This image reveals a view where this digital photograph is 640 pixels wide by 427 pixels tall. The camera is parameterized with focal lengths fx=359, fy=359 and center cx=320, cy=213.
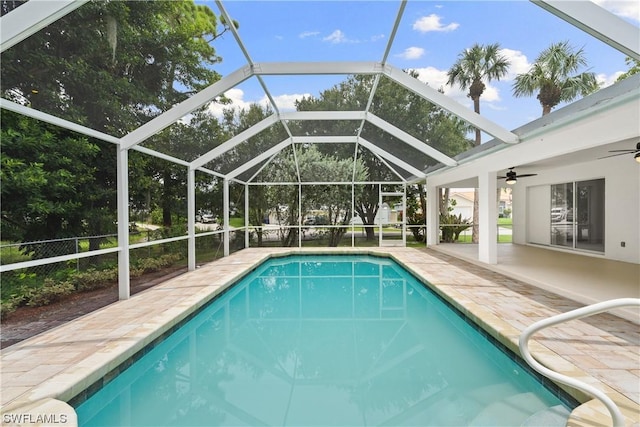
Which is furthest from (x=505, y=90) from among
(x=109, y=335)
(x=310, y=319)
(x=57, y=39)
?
(x=109, y=335)

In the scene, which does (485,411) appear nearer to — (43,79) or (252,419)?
(252,419)

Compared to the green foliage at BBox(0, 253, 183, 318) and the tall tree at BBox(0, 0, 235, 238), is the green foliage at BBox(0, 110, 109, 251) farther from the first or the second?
the green foliage at BBox(0, 253, 183, 318)

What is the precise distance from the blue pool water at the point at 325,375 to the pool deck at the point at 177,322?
237 millimetres

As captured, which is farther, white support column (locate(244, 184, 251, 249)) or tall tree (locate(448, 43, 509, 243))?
white support column (locate(244, 184, 251, 249))

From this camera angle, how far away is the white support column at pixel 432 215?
12445 mm

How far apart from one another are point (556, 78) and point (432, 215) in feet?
21.4

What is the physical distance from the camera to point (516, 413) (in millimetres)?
2908

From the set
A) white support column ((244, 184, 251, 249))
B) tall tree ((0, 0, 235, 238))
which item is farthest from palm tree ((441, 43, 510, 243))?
white support column ((244, 184, 251, 249))

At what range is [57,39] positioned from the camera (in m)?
3.21

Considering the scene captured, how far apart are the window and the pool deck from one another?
3905mm

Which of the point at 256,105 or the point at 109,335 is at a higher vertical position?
the point at 256,105

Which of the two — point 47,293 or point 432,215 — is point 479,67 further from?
point 47,293

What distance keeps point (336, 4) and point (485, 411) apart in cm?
460

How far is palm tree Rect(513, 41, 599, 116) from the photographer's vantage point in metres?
5.00
